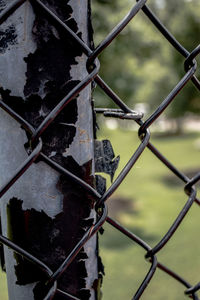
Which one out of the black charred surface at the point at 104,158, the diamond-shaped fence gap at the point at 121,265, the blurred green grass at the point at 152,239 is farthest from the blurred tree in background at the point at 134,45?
the black charred surface at the point at 104,158

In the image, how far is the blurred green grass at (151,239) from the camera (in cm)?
497

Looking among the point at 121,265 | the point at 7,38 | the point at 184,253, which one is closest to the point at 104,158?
the point at 7,38

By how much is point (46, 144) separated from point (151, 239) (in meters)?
6.01

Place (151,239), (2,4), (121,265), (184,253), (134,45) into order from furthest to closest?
1. (134,45)
2. (151,239)
3. (184,253)
4. (121,265)
5. (2,4)

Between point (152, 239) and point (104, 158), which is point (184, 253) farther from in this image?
point (104, 158)

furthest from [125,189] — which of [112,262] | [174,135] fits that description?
[174,135]

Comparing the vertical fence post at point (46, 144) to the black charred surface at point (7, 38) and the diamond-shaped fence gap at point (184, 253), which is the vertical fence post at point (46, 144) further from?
the diamond-shaped fence gap at point (184, 253)

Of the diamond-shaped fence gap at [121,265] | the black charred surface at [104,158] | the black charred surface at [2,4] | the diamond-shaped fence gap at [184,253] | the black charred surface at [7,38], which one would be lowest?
the diamond-shaped fence gap at [184,253]

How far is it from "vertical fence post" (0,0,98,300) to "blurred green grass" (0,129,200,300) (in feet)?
14.0

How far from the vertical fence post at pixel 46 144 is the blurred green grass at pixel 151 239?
14.0 feet

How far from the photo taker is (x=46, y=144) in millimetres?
678

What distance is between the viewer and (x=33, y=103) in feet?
2.15

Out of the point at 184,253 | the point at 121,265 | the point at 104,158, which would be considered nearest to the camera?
the point at 104,158

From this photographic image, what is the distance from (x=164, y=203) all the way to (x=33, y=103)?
796cm
